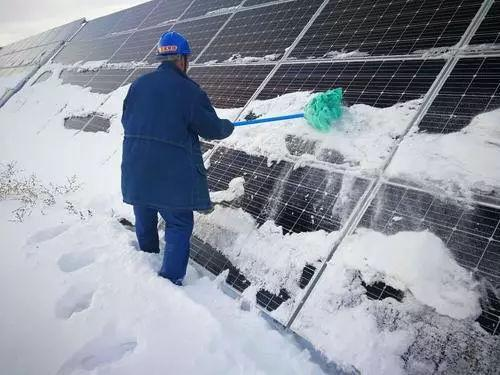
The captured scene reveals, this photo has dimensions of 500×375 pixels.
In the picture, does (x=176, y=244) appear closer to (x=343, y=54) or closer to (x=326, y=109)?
(x=326, y=109)

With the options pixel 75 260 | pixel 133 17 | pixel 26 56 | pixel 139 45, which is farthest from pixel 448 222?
pixel 26 56

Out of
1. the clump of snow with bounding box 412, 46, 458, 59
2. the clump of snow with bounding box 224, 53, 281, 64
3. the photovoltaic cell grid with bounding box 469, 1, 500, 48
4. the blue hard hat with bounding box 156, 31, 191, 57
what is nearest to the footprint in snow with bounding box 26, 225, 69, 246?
the blue hard hat with bounding box 156, 31, 191, 57

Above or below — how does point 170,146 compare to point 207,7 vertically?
below

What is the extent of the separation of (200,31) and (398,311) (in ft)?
22.7

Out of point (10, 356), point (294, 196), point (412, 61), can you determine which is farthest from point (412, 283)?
point (10, 356)

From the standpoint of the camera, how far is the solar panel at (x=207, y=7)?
7773 mm

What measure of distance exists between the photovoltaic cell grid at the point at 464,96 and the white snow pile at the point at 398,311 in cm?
107

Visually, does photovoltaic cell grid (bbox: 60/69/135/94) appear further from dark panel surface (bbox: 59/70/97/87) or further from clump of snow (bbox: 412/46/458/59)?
clump of snow (bbox: 412/46/458/59)

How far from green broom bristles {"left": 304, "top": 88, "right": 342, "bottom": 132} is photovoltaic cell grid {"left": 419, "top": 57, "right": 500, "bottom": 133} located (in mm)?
847

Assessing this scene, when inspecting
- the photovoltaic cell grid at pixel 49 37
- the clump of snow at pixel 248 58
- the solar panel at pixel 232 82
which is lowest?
the solar panel at pixel 232 82

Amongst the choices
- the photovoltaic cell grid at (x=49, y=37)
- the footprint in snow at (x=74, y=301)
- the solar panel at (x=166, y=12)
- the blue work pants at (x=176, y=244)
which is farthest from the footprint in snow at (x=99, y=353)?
the photovoltaic cell grid at (x=49, y=37)

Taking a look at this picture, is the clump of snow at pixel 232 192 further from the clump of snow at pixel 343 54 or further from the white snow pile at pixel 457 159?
the clump of snow at pixel 343 54

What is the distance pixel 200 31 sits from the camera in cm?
775

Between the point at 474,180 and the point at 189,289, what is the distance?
2473 mm
